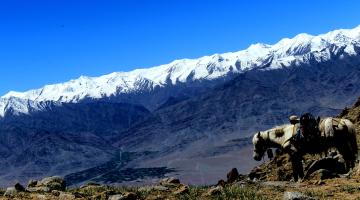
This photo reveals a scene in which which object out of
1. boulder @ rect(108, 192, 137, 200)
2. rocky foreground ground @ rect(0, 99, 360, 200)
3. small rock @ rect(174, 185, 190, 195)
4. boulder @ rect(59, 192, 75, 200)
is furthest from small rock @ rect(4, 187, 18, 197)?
small rock @ rect(174, 185, 190, 195)

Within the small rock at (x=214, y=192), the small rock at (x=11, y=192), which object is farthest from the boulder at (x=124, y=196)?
the small rock at (x=11, y=192)

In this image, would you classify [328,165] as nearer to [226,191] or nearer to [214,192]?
[226,191]

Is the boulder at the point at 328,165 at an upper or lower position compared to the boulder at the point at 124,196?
upper

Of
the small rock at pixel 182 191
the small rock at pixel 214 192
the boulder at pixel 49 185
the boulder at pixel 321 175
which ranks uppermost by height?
the boulder at pixel 49 185

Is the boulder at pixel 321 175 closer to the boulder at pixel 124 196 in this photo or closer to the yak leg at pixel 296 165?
the yak leg at pixel 296 165

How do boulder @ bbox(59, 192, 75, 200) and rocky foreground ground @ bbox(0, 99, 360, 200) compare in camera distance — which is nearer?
rocky foreground ground @ bbox(0, 99, 360, 200)

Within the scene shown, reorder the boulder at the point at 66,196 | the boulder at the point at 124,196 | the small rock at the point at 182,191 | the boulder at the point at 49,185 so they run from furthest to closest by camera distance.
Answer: the boulder at the point at 49,185 → the small rock at the point at 182,191 → the boulder at the point at 66,196 → the boulder at the point at 124,196

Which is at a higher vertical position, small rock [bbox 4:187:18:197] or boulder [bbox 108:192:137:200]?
small rock [bbox 4:187:18:197]

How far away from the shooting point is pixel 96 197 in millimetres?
20672

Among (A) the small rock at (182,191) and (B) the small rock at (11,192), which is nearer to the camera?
(A) the small rock at (182,191)

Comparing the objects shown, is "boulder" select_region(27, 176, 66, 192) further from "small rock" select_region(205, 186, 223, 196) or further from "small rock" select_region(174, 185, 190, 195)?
"small rock" select_region(205, 186, 223, 196)

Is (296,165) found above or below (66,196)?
above

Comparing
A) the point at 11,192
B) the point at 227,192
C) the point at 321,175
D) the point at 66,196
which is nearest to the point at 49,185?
the point at 11,192

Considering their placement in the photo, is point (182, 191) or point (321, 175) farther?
point (321, 175)
